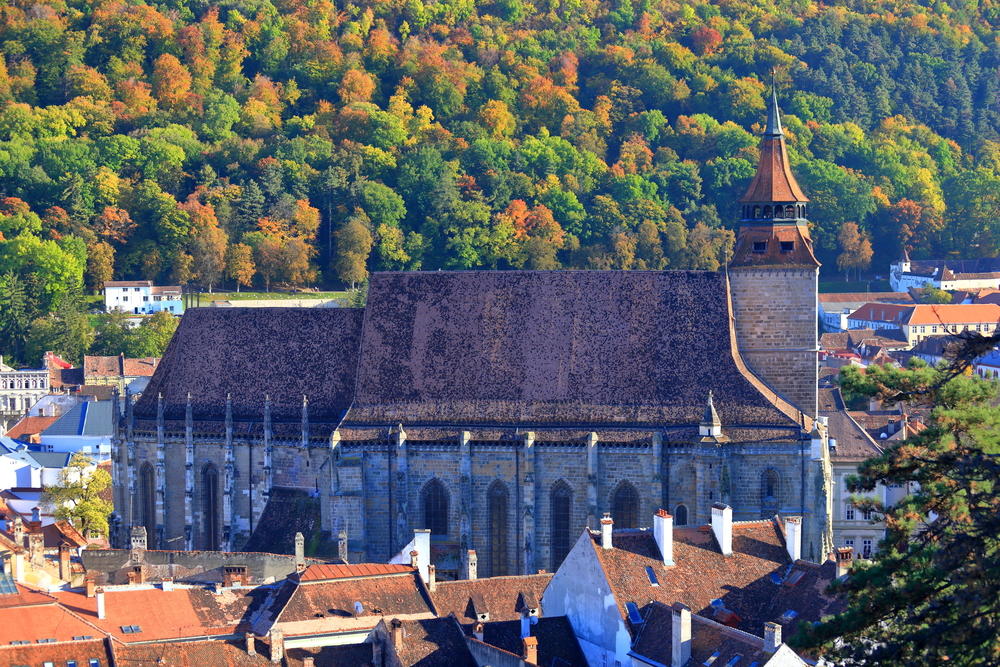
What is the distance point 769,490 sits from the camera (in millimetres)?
62500

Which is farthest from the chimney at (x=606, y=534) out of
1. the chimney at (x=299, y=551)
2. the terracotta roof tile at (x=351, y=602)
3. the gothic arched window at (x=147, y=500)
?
the gothic arched window at (x=147, y=500)

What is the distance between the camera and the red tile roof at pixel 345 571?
50812 millimetres

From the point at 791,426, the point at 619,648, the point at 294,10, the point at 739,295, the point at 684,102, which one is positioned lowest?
the point at 619,648

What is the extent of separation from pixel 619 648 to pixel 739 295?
22025 millimetres

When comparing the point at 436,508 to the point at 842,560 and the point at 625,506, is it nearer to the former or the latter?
the point at 625,506

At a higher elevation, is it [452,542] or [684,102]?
[684,102]

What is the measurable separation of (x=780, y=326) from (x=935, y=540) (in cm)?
3652

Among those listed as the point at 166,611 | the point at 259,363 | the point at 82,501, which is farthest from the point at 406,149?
the point at 166,611

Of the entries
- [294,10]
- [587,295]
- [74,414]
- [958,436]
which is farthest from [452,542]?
[294,10]

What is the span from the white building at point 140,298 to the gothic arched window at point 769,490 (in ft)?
292

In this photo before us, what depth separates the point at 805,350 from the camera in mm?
65125

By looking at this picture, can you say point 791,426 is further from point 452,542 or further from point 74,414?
point 74,414

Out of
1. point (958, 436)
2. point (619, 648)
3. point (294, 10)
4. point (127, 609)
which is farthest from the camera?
point (294, 10)

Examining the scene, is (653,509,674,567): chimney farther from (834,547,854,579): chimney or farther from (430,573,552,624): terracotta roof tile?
(834,547,854,579): chimney
